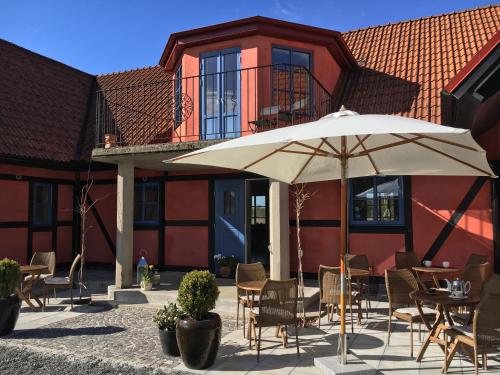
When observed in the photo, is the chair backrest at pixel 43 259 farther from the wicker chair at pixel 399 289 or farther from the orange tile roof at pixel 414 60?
the orange tile roof at pixel 414 60

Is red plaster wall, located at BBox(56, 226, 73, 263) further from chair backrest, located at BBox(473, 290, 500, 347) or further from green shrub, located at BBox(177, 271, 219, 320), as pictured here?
chair backrest, located at BBox(473, 290, 500, 347)

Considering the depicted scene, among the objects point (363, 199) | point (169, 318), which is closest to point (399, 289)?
point (169, 318)

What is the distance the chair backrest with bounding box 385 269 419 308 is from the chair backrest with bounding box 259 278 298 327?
124 cm

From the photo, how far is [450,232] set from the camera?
26.8 feet

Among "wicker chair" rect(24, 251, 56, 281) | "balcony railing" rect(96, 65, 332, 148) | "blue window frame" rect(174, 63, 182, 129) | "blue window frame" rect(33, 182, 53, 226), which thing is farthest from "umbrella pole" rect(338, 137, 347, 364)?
"blue window frame" rect(33, 182, 53, 226)

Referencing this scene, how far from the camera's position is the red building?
8.13m

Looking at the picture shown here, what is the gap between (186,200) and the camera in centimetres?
1061

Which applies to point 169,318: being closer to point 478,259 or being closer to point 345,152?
point 345,152

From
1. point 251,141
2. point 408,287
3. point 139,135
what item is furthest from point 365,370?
point 139,135

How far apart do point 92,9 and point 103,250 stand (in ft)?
21.9

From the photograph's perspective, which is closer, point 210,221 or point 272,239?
point 272,239

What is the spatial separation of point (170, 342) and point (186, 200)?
5638 millimetres

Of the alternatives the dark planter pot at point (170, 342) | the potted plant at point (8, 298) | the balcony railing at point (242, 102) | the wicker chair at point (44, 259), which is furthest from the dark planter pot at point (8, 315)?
the balcony railing at point (242, 102)

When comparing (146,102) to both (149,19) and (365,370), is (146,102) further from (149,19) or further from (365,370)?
(365,370)
